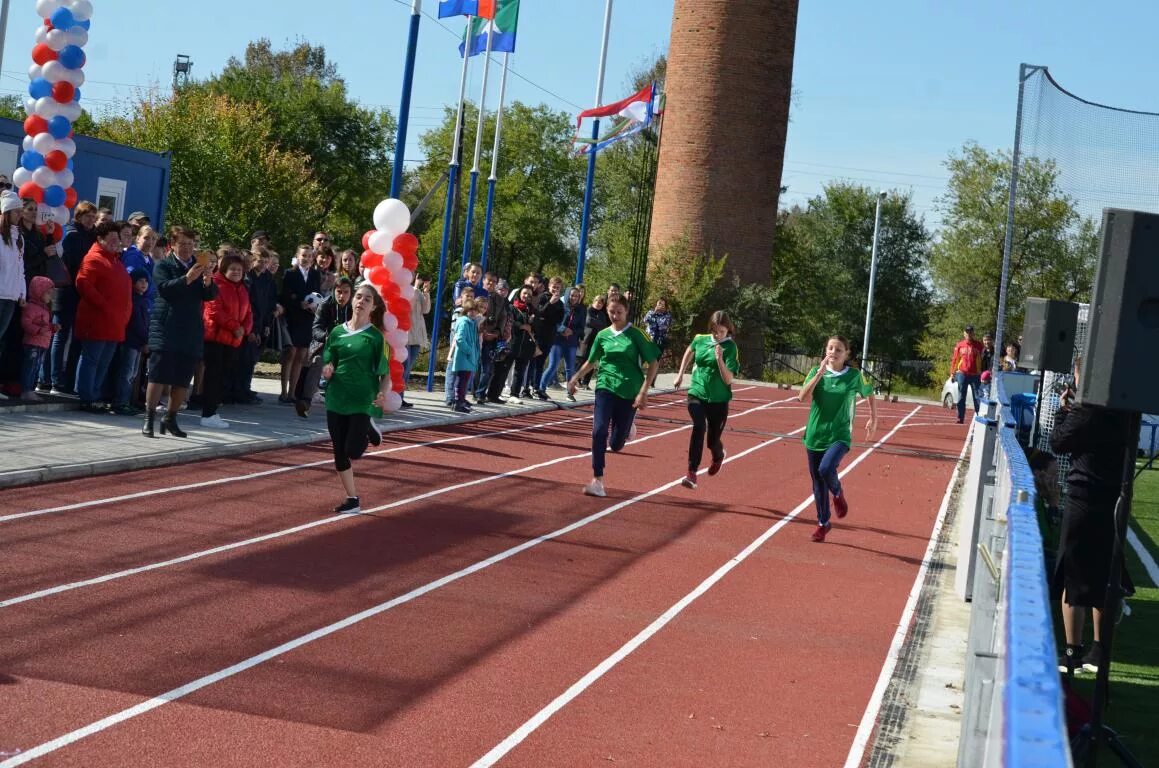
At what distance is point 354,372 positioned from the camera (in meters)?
11.6

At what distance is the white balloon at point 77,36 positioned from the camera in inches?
618

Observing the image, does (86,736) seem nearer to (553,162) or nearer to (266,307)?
(266,307)

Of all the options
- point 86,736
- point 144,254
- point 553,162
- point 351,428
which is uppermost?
point 553,162

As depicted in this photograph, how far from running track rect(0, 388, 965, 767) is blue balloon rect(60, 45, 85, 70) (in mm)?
5089

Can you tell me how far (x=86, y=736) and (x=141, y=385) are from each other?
11.3 metres

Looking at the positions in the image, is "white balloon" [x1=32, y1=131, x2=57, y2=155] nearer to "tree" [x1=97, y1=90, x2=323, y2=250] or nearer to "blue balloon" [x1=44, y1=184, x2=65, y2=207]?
"blue balloon" [x1=44, y1=184, x2=65, y2=207]

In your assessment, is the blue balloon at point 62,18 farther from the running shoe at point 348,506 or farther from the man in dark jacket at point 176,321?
the running shoe at point 348,506

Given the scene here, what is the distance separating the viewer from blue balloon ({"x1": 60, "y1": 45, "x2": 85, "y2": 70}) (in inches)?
616

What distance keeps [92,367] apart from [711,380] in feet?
21.6

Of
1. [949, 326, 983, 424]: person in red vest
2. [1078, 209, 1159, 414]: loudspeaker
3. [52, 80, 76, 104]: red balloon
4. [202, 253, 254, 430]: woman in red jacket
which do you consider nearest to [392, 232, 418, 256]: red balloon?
[202, 253, 254, 430]: woman in red jacket

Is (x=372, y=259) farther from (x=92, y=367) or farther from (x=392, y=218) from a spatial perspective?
(x=92, y=367)

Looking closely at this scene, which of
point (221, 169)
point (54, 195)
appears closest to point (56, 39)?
point (54, 195)

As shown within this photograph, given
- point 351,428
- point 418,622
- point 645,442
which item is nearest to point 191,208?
point 645,442

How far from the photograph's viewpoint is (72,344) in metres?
16.8
